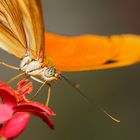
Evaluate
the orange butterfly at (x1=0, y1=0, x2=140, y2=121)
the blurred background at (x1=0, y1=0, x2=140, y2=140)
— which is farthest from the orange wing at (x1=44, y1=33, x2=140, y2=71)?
the blurred background at (x1=0, y1=0, x2=140, y2=140)

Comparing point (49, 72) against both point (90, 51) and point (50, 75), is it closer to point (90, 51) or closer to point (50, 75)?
point (50, 75)

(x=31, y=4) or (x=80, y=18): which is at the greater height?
(x=31, y=4)

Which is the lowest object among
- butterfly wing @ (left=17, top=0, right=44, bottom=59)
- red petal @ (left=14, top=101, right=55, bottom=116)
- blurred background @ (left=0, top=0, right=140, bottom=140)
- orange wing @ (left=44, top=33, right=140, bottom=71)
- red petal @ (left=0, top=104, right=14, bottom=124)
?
blurred background @ (left=0, top=0, right=140, bottom=140)

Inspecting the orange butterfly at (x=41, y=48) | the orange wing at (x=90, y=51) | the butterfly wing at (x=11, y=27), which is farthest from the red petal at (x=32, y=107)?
the orange wing at (x=90, y=51)

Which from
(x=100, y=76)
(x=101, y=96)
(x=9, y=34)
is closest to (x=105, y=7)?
(x=100, y=76)

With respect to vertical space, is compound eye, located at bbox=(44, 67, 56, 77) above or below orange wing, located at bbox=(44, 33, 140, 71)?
above

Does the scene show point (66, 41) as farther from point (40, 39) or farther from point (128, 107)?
point (128, 107)

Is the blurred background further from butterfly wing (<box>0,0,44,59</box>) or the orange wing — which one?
butterfly wing (<box>0,0,44,59</box>)
